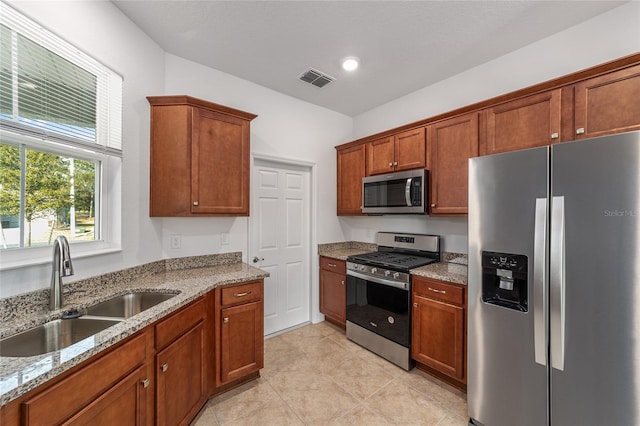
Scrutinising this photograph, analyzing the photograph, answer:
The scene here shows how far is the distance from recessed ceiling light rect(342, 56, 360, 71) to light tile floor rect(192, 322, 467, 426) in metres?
2.92

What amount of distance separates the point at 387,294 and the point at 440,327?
56 centimetres

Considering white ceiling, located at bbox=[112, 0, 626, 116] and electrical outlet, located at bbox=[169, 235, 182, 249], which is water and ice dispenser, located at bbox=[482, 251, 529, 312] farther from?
electrical outlet, located at bbox=[169, 235, 182, 249]

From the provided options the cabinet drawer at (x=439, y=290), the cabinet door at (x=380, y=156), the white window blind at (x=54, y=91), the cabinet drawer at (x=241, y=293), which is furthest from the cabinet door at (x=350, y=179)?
the white window blind at (x=54, y=91)

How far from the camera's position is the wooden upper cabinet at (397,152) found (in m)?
2.75

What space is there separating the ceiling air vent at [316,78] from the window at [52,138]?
1648 mm

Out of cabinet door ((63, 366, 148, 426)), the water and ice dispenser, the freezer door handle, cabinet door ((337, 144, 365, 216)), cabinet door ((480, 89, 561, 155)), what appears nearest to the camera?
cabinet door ((63, 366, 148, 426))

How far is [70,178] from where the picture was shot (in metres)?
1.77

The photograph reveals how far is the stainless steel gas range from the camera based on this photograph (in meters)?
2.52

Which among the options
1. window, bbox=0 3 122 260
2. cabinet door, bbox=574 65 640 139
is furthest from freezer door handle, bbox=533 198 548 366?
window, bbox=0 3 122 260

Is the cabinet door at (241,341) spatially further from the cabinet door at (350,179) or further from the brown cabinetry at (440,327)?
the cabinet door at (350,179)

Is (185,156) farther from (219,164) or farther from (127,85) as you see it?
(127,85)

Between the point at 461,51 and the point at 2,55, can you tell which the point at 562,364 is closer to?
the point at 461,51

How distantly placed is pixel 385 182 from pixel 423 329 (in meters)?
1.54

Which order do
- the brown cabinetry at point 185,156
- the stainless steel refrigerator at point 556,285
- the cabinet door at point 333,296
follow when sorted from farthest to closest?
the cabinet door at point 333,296 → the brown cabinetry at point 185,156 → the stainless steel refrigerator at point 556,285
